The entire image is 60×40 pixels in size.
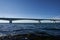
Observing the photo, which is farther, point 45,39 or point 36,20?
point 36,20

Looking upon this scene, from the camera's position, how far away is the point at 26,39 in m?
8.11

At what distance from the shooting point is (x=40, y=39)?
8273 mm

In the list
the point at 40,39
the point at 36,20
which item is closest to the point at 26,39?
the point at 40,39

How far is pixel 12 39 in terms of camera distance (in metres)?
8.35

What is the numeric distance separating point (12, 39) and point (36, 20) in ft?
216

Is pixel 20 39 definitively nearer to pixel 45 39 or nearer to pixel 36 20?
pixel 45 39

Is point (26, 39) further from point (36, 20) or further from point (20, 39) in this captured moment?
point (36, 20)

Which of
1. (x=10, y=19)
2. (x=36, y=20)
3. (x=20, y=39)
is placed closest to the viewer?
(x=20, y=39)

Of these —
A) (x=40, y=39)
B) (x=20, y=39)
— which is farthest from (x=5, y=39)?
(x=40, y=39)

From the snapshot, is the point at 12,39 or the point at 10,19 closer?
the point at 12,39

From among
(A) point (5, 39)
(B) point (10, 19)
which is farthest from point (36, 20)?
(A) point (5, 39)

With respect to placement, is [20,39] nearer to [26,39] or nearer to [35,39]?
[26,39]

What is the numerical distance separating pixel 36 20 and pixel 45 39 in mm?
65912

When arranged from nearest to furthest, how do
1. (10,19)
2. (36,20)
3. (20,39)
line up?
(20,39), (10,19), (36,20)
